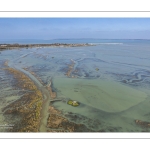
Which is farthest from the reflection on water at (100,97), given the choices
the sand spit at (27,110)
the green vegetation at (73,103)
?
the sand spit at (27,110)

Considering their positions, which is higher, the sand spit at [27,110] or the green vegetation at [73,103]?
the green vegetation at [73,103]

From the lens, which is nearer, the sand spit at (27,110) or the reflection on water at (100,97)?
the sand spit at (27,110)

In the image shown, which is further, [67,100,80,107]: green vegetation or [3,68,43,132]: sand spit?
[67,100,80,107]: green vegetation

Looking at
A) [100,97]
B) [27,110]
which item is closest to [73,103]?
[100,97]

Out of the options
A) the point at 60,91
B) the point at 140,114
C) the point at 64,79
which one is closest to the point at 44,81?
the point at 64,79

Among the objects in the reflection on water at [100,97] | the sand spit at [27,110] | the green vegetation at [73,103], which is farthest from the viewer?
the green vegetation at [73,103]

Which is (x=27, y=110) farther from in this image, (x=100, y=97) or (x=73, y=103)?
(x=100, y=97)

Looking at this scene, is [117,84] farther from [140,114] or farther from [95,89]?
[140,114]

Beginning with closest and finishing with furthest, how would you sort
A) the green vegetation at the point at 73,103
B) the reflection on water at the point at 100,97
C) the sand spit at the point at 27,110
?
the sand spit at the point at 27,110, the reflection on water at the point at 100,97, the green vegetation at the point at 73,103

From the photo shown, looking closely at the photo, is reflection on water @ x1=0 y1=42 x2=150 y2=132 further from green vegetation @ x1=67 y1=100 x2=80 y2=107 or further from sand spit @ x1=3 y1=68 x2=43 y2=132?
sand spit @ x1=3 y1=68 x2=43 y2=132

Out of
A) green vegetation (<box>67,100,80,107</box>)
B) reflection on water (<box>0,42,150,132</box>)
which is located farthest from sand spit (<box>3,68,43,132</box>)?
green vegetation (<box>67,100,80,107</box>)

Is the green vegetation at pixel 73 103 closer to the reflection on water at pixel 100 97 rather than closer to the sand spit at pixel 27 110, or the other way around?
the reflection on water at pixel 100 97
